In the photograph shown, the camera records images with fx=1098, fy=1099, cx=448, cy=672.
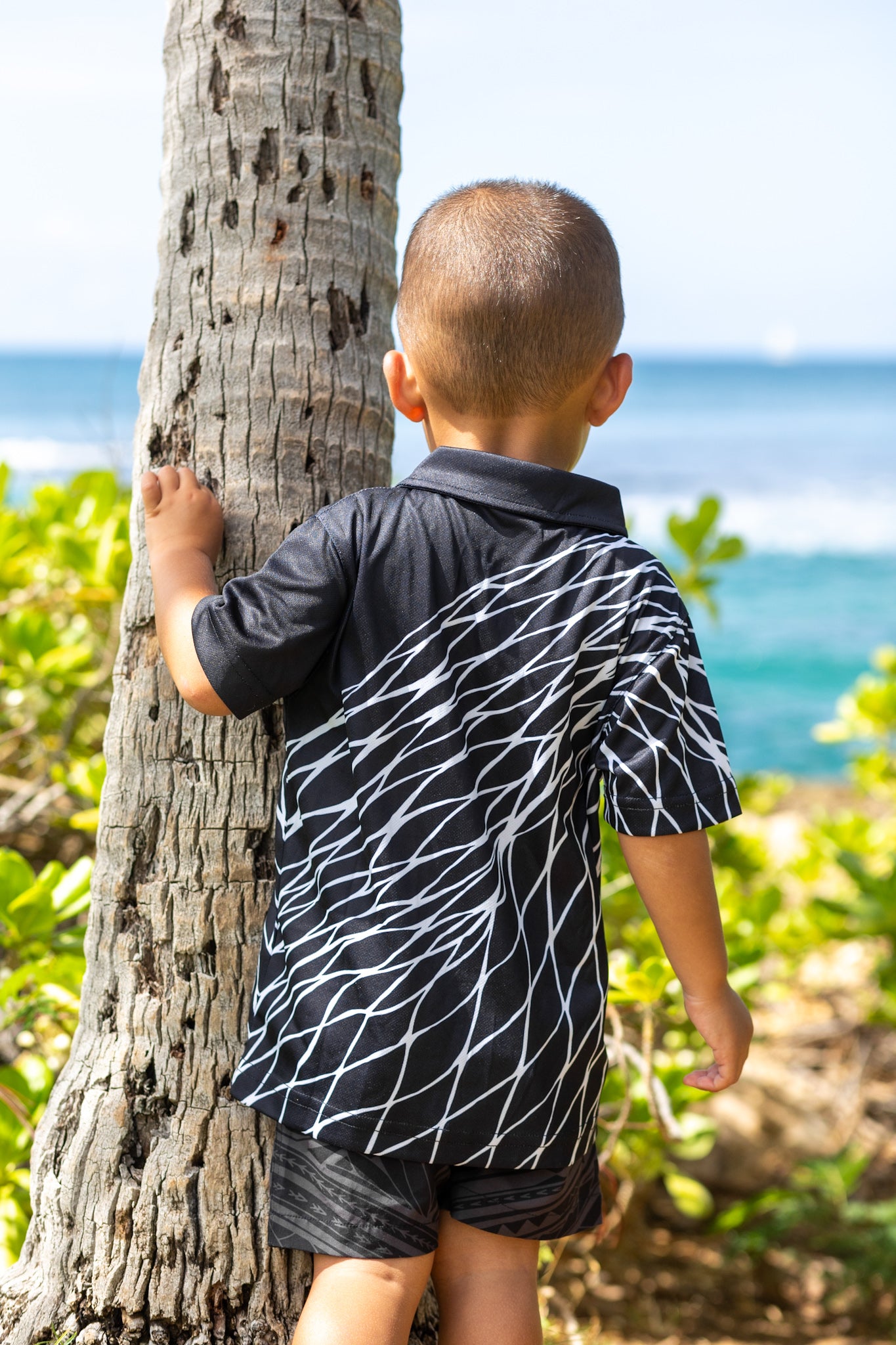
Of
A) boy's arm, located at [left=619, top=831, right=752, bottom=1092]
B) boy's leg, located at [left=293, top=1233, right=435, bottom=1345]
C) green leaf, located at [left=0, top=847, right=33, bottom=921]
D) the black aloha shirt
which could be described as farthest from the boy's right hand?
green leaf, located at [left=0, top=847, right=33, bottom=921]

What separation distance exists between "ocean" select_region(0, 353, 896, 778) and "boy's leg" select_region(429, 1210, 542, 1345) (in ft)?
5.46

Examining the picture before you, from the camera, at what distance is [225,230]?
1.55 metres

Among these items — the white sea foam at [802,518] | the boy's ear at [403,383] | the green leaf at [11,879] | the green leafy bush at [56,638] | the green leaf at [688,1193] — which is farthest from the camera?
the white sea foam at [802,518]

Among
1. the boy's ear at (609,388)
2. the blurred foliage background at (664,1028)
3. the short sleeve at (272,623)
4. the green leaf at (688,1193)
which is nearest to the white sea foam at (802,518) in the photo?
the blurred foliage background at (664,1028)

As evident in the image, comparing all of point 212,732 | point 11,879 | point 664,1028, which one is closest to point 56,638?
point 11,879

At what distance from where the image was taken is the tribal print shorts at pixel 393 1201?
1279 millimetres

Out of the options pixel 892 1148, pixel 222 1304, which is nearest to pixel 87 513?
pixel 222 1304

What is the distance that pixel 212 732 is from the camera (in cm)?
149

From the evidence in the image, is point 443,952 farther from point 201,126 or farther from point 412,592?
point 201,126

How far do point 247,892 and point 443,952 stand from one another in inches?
12.9

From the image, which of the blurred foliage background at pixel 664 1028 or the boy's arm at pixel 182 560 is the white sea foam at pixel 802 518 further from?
the boy's arm at pixel 182 560

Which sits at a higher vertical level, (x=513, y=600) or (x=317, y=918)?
(x=513, y=600)

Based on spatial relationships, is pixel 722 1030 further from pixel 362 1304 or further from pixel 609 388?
pixel 609 388

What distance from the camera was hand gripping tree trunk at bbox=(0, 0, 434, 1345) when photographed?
55.8 inches
